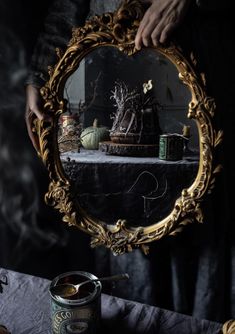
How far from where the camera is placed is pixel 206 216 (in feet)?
2.61

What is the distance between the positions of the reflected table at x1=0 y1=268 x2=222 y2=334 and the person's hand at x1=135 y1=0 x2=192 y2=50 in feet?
1.94

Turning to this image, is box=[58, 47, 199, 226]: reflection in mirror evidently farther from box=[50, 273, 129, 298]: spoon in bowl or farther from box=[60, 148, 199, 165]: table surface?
box=[50, 273, 129, 298]: spoon in bowl

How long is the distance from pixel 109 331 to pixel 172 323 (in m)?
0.14

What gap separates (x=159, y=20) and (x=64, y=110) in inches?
11.2

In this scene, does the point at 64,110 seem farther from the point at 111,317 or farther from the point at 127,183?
the point at 111,317

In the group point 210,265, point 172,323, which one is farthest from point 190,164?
point 172,323

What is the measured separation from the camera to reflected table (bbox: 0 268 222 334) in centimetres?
79

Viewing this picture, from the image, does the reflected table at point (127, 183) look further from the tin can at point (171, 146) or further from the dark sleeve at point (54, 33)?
the dark sleeve at point (54, 33)

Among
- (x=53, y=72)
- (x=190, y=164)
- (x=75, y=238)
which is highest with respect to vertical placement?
(x=53, y=72)

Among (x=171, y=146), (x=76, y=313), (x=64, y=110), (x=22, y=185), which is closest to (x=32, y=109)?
(x=64, y=110)

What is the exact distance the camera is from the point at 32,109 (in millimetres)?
879

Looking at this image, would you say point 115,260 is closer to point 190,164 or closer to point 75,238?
point 75,238

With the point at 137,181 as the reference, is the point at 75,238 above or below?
below

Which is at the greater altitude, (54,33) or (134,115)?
(54,33)
